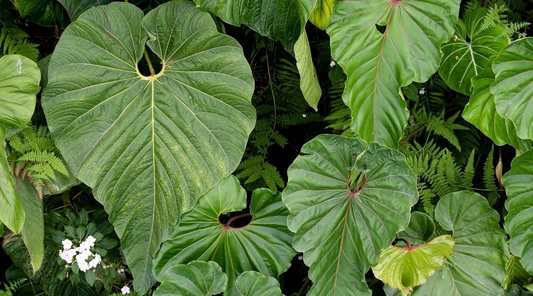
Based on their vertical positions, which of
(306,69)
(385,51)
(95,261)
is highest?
(385,51)

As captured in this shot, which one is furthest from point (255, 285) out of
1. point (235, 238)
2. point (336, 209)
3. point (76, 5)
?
point (76, 5)

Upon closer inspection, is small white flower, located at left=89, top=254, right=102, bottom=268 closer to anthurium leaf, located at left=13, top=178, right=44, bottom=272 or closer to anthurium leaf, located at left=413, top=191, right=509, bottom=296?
anthurium leaf, located at left=13, top=178, right=44, bottom=272

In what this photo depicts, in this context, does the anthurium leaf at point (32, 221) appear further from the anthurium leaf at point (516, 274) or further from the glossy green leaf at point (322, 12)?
the anthurium leaf at point (516, 274)

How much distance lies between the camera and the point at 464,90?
4.72 feet

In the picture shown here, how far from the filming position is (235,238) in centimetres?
146

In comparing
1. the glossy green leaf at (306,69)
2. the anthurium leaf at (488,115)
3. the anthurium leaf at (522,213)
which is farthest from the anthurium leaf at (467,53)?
the glossy green leaf at (306,69)

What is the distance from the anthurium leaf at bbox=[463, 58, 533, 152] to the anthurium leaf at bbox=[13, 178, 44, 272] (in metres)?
1.19

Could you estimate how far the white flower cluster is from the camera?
1.48 metres

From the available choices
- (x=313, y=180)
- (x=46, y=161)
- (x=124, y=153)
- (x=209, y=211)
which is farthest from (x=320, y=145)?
(x=46, y=161)

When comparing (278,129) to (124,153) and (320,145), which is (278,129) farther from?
(124,153)

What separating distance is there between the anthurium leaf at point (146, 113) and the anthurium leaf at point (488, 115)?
0.58m

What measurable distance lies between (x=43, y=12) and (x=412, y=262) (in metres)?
1.30

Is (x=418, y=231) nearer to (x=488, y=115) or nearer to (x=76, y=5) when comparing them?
(x=488, y=115)

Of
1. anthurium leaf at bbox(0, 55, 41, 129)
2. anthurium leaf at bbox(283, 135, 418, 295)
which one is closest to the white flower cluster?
anthurium leaf at bbox(0, 55, 41, 129)
